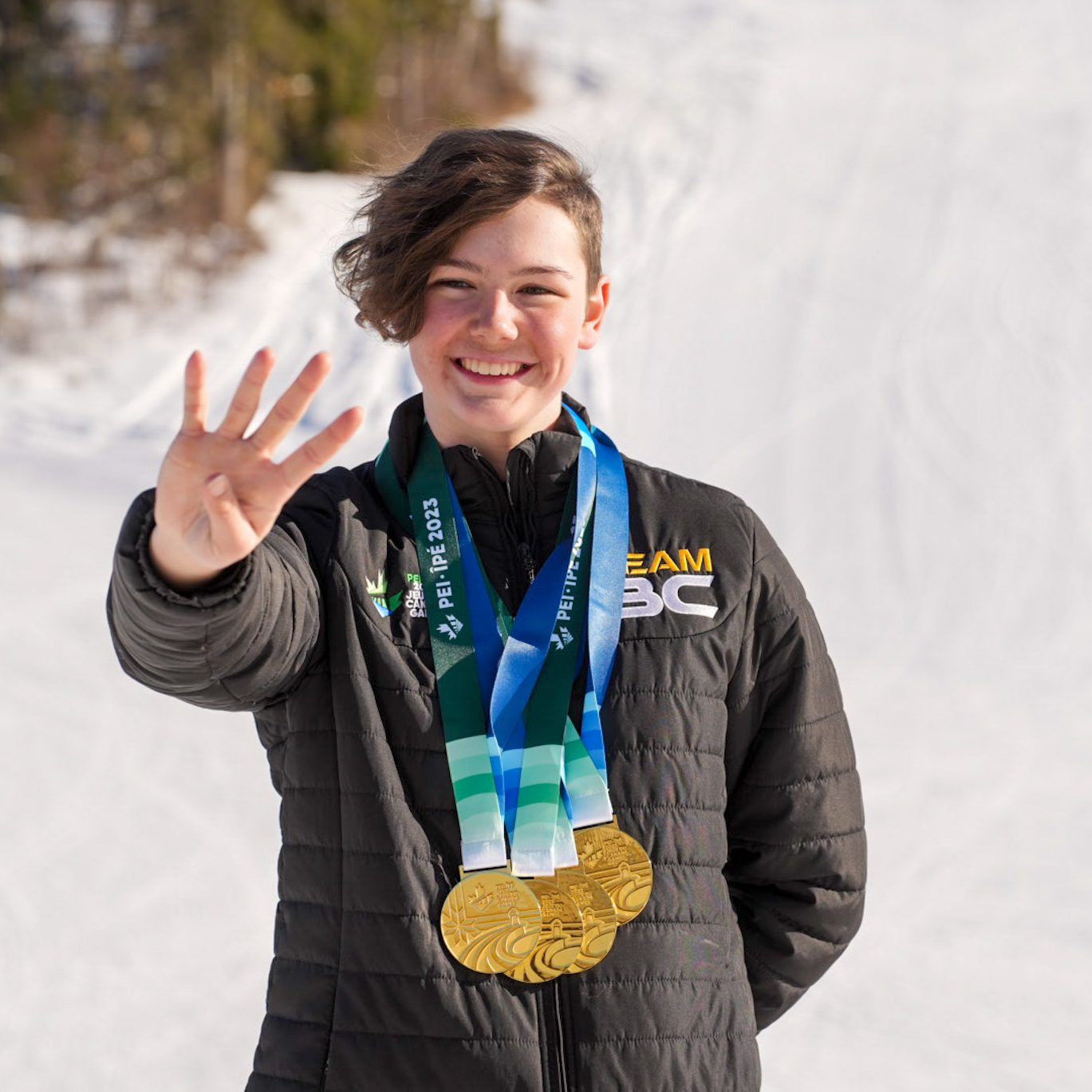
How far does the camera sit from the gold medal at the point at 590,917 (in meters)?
1.80

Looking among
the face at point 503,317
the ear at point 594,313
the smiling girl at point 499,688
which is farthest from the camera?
the ear at point 594,313

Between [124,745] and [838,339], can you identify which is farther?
[838,339]

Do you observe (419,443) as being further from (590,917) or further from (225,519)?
(590,917)

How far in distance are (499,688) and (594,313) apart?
0.59 m

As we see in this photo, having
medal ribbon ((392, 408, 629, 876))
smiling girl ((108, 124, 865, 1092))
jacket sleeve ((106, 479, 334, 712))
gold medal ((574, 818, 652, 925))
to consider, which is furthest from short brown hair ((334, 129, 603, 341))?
gold medal ((574, 818, 652, 925))

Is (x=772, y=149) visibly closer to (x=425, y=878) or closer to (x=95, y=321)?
(x=95, y=321)

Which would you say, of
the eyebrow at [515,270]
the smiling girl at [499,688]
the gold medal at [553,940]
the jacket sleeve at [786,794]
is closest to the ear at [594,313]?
the smiling girl at [499,688]

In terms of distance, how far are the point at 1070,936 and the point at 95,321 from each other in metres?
8.16

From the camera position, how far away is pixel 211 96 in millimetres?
12883

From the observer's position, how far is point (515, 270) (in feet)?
6.44

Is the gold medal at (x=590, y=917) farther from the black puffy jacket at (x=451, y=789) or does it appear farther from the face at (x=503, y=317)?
the face at (x=503, y=317)

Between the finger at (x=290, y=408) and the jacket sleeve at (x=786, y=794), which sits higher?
the finger at (x=290, y=408)

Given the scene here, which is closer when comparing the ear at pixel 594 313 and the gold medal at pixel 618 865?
the gold medal at pixel 618 865

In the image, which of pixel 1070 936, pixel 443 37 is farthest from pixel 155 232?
pixel 1070 936
